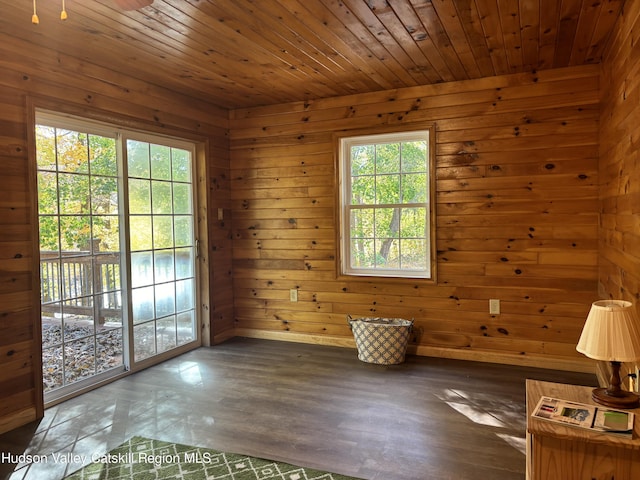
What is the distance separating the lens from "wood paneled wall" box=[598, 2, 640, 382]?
230cm

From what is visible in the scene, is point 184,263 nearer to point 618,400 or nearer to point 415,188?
point 415,188

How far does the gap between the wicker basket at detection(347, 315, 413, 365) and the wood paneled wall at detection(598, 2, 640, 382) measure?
1.58m

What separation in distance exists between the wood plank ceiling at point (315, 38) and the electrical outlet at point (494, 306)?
1.94 m

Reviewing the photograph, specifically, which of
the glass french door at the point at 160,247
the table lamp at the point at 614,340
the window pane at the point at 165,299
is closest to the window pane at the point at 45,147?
the glass french door at the point at 160,247

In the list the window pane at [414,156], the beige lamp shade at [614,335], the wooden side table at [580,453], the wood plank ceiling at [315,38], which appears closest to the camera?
the wooden side table at [580,453]

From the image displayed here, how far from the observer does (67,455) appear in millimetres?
2459

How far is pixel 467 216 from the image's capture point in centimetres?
397

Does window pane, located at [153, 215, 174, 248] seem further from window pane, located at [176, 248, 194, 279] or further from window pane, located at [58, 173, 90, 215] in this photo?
window pane, located at [58, 173, 90, 215]

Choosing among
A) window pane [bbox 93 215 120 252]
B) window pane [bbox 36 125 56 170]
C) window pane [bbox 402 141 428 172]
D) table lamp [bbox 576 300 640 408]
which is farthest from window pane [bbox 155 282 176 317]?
table lamp [bbox 576 300 640 408]

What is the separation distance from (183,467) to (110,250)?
195 centimetres

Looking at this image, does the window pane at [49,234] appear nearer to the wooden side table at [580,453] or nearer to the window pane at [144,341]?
the window pane at [144,341]

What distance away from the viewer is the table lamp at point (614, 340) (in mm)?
1646

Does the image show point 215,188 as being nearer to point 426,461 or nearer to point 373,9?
point 373,9

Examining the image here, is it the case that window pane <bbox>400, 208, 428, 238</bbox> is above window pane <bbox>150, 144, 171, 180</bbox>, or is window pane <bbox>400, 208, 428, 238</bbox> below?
below
